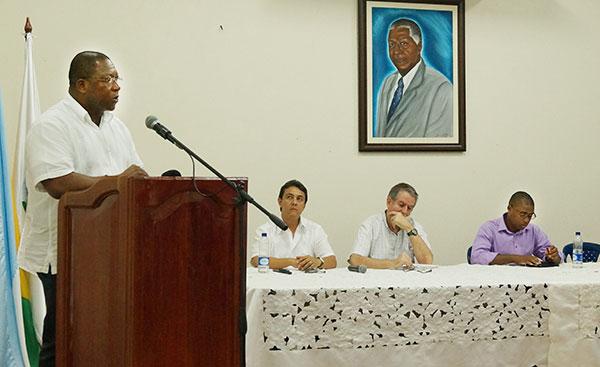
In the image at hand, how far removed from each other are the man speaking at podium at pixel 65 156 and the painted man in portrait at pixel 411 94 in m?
2.85

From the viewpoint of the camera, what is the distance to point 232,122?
505 cm

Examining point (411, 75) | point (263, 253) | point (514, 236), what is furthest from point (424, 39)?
point (263, 253)

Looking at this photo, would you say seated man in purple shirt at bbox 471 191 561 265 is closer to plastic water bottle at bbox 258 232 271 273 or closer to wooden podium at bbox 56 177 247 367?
plastic water bottle at bbox 258 232 271 273

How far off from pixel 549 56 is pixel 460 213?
1.35m

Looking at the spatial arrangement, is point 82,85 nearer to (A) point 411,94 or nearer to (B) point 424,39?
(A) point 411,94

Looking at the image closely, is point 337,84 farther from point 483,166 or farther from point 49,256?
point 49,256

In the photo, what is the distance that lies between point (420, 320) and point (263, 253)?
102 cm

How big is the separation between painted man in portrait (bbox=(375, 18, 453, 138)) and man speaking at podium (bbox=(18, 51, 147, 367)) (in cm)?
285

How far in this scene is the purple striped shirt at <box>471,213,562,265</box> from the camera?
4.84 metres

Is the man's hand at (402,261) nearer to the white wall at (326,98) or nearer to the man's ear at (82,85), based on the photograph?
the white wall at (326,98)

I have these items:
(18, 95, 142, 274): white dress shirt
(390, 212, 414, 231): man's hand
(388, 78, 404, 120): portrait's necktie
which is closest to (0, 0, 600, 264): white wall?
(388, 78, 404, 120): portrait's necktie

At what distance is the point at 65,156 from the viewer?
253cm

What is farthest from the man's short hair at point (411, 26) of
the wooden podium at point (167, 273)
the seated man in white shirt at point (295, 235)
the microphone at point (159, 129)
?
the wooden podium at point (167, 273)

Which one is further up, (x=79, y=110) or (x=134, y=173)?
(x=79, y=110)
